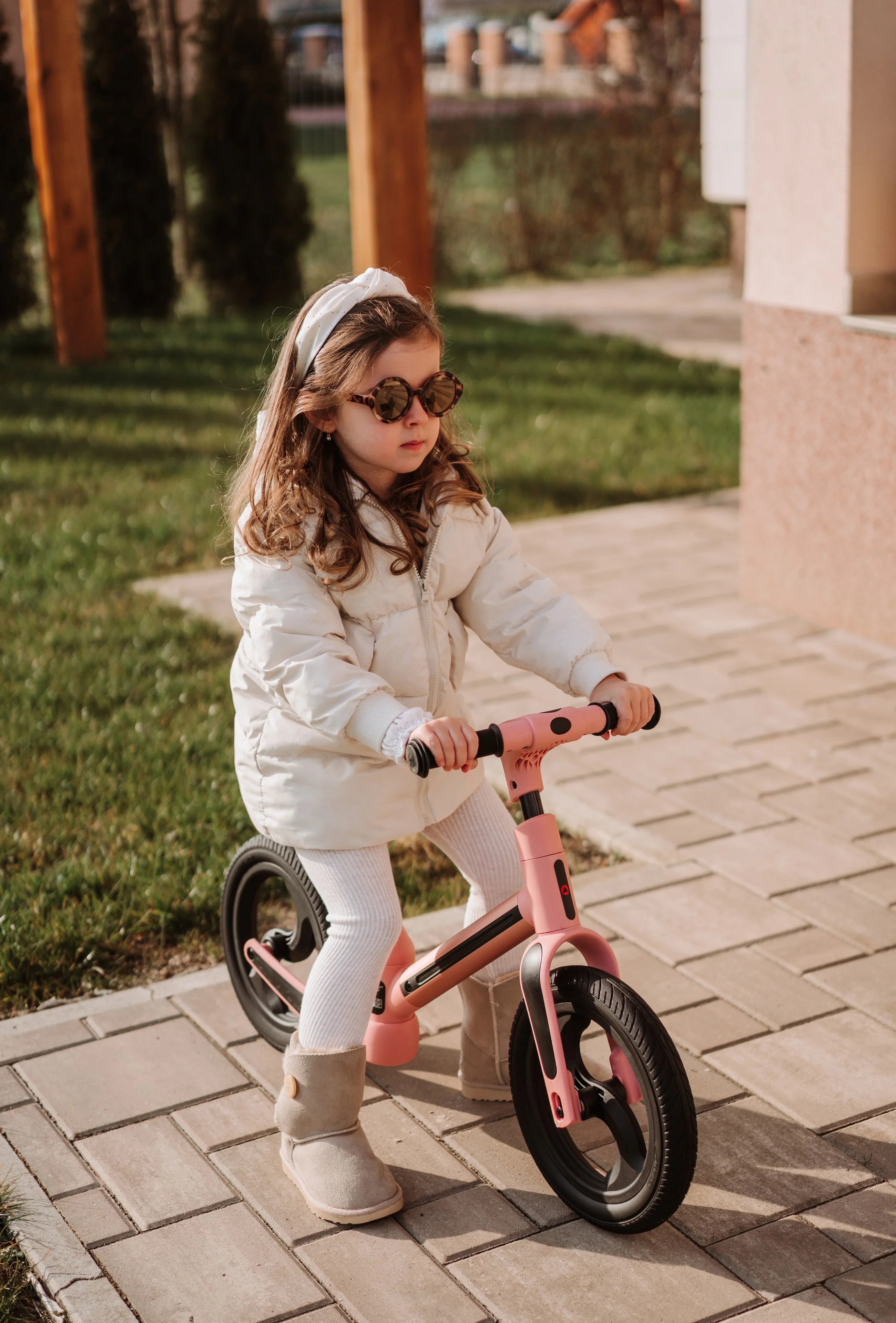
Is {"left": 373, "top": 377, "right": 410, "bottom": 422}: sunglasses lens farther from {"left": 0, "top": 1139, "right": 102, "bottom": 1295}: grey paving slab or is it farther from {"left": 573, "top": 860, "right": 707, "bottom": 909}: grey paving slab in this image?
{"left": 573, "top": 860, "right": 707, "bottom": 909}: grey paving slab

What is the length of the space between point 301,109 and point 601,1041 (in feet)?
58.4

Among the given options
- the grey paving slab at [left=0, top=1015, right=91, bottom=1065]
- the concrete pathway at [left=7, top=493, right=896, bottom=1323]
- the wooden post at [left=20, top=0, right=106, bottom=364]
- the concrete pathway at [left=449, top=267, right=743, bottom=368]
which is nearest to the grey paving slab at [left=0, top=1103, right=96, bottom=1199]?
the concrete pathway at [left=7, top=493, right=896, bottom=1323]

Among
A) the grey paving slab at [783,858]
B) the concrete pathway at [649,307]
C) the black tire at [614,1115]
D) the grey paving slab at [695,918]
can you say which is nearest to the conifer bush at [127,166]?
the concrete pathway at [649,307]

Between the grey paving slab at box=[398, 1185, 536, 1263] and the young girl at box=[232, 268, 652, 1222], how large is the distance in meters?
0.06

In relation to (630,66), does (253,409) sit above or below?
below

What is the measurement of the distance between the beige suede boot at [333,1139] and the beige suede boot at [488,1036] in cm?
31

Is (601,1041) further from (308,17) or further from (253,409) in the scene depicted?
(308,17)

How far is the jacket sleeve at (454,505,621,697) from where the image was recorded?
99.0 inches

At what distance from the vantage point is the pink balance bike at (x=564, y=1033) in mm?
2199

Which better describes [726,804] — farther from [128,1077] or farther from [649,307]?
[649,307]

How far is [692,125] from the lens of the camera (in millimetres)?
16469

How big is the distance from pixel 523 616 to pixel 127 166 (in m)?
10.9

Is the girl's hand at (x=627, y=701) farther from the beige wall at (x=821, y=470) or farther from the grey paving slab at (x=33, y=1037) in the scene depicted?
the beige wall at (x=821, y=470)

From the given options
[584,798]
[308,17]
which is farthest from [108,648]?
[308,17]
